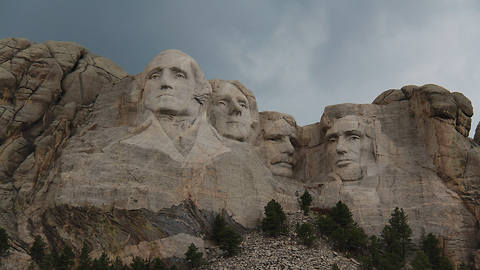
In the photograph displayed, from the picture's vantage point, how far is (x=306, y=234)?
1178 inches

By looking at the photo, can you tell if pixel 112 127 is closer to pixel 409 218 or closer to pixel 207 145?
pixel 207 145

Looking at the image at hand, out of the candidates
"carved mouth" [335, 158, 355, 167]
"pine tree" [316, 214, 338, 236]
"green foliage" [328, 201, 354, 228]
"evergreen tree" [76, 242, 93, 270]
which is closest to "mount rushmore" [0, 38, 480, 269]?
"carved mouth" [335, 158, 355, 167]

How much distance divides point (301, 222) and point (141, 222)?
25.6 feet

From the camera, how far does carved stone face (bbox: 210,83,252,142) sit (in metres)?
34.8

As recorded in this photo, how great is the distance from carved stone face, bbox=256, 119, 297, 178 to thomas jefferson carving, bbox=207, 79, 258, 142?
1.21 meters

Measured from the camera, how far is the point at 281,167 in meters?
36.9

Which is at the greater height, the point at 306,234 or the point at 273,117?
the point at 273,117

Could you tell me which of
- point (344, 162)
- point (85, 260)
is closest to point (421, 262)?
point (344, 162)

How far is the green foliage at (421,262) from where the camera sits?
28669 millimetres

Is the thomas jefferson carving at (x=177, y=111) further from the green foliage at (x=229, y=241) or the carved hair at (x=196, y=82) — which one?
the green foliage at (x=229, y=241)

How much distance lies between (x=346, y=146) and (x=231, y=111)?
6154mm

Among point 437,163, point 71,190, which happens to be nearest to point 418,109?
point 437,163

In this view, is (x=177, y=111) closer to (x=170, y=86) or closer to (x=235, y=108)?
(x=170, y=86)

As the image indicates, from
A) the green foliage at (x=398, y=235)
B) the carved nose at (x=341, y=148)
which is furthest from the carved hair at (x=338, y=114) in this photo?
the green foliage at (x=398, y=235)
